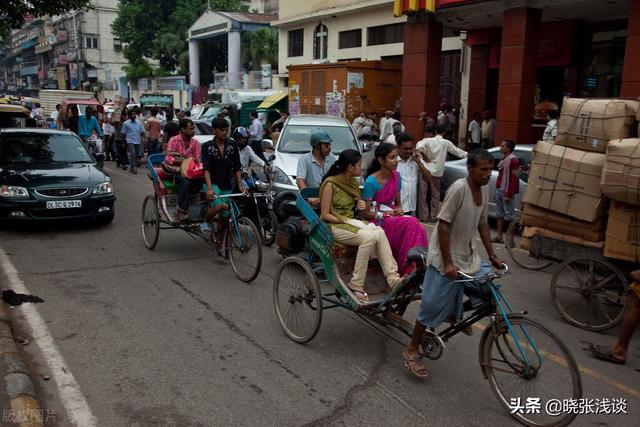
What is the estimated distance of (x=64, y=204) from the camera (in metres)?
8.72

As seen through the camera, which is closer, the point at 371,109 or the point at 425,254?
the point at 425,254

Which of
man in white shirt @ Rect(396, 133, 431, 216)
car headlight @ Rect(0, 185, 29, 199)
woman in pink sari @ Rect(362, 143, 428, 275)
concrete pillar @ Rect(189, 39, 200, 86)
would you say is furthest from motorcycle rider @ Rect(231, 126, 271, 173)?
concrete pillar @ Rect(189, 39, 200, 86)

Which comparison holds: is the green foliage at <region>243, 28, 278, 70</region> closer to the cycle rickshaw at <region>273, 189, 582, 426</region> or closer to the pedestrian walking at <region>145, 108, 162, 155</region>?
the pedestrian walking at <region>145, 108, 162, 155</region>

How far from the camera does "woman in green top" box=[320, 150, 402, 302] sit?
4609 mm

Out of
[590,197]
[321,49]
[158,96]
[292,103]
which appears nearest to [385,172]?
[590,197]

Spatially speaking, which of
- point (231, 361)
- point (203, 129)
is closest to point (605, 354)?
point (231, 361)

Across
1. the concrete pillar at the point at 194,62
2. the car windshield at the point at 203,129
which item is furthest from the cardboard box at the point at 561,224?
the concrete pillar at the point at 194,62

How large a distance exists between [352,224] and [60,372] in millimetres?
2560

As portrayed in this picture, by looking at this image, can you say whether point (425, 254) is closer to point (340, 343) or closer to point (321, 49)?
point (340, 343)

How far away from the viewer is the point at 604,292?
552 cm

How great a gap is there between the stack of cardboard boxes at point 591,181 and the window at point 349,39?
21353mm

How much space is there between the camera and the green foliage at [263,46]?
130 ft

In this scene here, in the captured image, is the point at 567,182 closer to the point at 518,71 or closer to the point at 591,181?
the point at 591,181

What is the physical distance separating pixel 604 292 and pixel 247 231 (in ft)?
12.5
